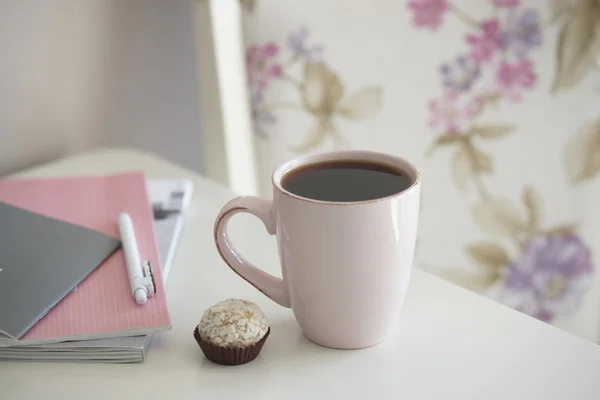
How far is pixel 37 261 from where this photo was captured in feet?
1.76

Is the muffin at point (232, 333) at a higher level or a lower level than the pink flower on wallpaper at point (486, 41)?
lower

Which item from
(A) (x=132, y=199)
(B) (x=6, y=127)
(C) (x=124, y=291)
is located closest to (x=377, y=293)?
(C) (x=124, y=291)

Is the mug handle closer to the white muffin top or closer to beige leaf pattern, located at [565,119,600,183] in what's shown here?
the white muffin top

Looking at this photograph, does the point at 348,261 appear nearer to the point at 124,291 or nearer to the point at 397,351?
the point at 397,351

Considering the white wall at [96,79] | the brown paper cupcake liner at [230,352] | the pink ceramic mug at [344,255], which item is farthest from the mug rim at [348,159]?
the white wall at [96,79]

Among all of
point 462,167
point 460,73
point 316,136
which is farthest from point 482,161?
point 316,136

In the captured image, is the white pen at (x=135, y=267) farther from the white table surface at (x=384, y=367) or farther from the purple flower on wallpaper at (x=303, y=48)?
the purple flower on wallpaper at (x=303, y=48)

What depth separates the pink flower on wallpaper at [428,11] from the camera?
91cm

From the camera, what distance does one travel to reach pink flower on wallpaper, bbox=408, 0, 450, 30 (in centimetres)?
91

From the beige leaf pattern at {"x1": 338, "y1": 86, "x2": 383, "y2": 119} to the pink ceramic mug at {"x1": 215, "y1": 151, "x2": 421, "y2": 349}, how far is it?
53cm

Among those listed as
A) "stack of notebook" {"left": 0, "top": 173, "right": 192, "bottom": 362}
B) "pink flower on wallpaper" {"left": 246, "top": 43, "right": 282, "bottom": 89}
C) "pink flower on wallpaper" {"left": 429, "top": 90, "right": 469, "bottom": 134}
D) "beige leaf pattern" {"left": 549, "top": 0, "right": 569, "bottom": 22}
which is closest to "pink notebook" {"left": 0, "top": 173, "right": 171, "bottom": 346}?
"stack of notebook" {"left": 0, "top": 173, "right": 192, "bottom": 362}

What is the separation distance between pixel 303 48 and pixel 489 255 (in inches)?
16.7

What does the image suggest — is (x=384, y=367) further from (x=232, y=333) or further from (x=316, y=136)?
(x=316, y=136)

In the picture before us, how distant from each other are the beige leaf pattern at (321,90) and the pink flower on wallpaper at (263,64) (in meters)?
0.05
